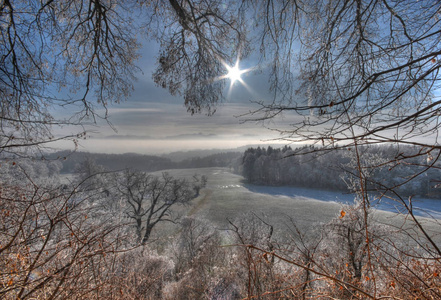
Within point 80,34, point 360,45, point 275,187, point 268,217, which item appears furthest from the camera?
point 275,187

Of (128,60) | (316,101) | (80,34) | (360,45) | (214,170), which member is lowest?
(214,170)

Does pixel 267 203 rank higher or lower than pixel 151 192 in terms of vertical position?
lower

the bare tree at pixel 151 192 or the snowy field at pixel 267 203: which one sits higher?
the bare tree at pixel 151 192

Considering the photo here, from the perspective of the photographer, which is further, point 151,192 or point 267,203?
point 267,203

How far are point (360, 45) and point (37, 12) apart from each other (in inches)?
136

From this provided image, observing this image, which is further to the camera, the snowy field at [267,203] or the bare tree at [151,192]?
the snowy field at [267,203]

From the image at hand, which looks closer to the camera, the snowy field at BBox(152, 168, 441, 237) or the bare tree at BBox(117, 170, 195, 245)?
the bare tree at BBox(117, 170, 195, 245)

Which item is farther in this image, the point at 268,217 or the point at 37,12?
the point at 268,217

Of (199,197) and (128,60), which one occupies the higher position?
(128,60)

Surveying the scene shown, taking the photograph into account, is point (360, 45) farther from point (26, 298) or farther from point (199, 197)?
point (199, 197)

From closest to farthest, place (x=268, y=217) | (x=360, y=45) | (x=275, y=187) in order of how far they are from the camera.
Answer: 1. (x=360, y=45)
2. (x=268, y=217)
3. (x=275, y=187)

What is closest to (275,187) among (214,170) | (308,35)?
(214,170)

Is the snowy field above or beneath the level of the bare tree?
beneath

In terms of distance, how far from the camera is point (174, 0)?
220cm
